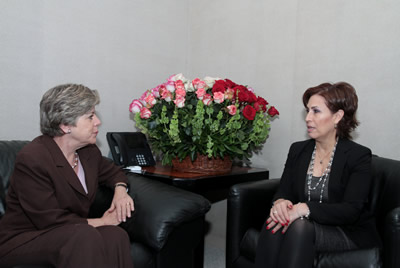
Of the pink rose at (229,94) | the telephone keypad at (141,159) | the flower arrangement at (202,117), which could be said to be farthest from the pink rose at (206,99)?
the telephone keypad at (141,159)

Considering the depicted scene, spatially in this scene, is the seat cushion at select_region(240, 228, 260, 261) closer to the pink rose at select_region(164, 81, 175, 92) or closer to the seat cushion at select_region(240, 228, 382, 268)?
the seat cushion at select_region(240, 228, 382, 268)

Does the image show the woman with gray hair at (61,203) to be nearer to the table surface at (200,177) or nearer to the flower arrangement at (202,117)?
the table surface at (200,177)

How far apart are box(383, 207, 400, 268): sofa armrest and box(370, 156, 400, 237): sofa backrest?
12.7 inches

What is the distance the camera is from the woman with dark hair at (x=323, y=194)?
1.62 meters

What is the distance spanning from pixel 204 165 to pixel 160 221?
2.41ft

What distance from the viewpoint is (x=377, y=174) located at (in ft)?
6.32

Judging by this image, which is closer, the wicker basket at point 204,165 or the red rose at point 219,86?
the red rose at point 219,86

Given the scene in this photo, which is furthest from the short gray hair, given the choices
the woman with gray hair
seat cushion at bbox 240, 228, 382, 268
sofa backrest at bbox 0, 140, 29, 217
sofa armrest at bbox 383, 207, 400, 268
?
sofa armrest at bbox 383, 207, 400, 268

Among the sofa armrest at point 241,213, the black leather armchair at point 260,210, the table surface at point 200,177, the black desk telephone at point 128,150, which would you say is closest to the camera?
the black leather armchair at point 260,210

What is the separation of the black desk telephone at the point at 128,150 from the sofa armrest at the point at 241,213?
0.83m

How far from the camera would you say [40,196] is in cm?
146

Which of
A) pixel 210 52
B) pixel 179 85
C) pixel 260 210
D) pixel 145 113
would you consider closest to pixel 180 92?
pixel 179 85

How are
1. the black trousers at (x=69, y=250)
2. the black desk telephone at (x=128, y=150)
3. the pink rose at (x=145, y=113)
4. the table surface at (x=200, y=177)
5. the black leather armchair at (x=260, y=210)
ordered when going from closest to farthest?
the black trousers at (x=69, y=250) < the black leather armchair at (x=260, y=210) < the table surface at (x=200, y=177) < the pink rose at (x=145, y=113) < the black desk telephone at (x=128, y=150)

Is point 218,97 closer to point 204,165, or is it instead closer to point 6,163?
point 204,165
